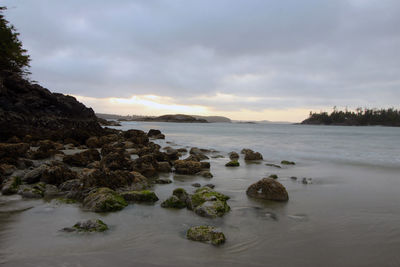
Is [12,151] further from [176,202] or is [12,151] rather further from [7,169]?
[176,202]

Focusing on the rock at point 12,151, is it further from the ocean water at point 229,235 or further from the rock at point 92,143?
the rock at point 92,143

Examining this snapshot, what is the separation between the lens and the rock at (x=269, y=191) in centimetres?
661

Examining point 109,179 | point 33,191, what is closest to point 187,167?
point 109,179

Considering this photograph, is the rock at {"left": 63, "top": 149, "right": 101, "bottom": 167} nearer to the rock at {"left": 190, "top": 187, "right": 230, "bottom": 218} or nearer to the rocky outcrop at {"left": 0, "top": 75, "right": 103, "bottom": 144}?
the rock at {"left": 190, "top": 187, "right": 230, "bottom": 218}

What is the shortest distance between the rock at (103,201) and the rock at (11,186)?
1.99 metres

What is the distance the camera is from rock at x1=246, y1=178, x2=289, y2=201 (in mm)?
6613

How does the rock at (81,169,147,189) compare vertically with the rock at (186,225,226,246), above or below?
above

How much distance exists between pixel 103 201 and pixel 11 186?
2.68 m

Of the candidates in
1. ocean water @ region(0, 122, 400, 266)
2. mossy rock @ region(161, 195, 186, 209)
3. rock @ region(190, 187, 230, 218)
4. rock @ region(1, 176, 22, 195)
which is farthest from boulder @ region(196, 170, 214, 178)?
rock @ region(1, 176, 22, 195)

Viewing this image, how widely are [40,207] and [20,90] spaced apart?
23044 mm

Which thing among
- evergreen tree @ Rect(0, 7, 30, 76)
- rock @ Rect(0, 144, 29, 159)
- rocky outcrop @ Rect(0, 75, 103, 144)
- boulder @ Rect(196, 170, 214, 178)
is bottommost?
boulder @ Rect(196, 170, 214, 178)

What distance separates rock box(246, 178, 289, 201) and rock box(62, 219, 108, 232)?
3.86 m

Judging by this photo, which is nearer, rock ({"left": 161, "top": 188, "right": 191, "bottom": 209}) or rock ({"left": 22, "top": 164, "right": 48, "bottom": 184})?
rock ({"left": 161, "top": 188, "right": 191, "bottom": 209})

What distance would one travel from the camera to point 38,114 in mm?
23375
